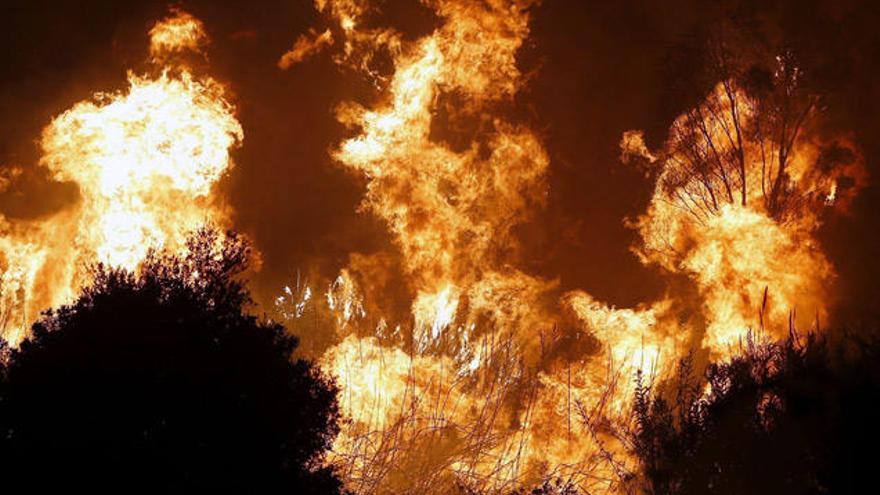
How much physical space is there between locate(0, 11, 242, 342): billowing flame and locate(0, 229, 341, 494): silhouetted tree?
9793 mm

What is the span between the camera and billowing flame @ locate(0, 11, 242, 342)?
83.4 feet

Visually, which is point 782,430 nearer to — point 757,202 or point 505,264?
point 757,202

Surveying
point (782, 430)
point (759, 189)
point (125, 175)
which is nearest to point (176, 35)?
point (125, 175)

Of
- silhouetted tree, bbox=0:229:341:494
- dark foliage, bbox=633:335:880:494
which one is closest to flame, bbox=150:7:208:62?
silhouetted tree, bbox=0:229:341:494

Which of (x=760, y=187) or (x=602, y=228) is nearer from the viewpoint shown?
(x=760, y=187)

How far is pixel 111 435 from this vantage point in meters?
13.1

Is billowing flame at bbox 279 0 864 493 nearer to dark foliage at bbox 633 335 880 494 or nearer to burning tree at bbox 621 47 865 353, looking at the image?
burning tree at bbox 621 47 865 353

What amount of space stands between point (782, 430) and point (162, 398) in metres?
10.5

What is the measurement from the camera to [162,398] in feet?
44.4

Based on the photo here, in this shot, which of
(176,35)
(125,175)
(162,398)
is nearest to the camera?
(162,398)

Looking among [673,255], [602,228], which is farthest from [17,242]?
[673,255]

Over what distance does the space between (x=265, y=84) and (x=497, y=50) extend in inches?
313

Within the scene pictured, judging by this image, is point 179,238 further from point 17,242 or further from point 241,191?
point 17,242

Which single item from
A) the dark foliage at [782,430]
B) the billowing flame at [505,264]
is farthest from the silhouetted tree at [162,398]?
the billowing flame at [505,264]
